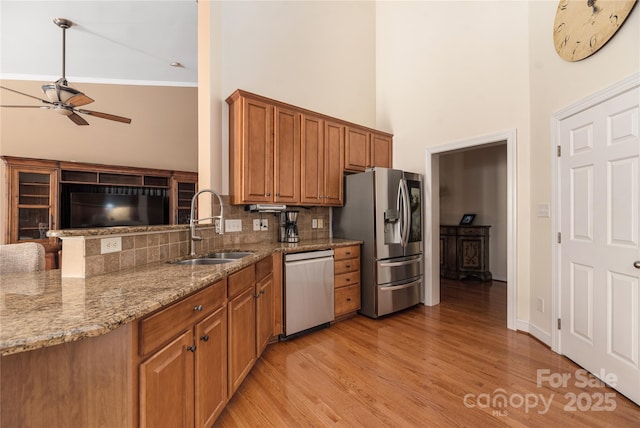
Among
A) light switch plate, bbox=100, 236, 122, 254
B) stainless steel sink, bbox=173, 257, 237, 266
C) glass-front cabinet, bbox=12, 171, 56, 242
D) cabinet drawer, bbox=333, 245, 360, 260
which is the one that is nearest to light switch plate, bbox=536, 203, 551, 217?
cabinet drawer, bbox=333, 245, 360, 260

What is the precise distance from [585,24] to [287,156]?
107 inches

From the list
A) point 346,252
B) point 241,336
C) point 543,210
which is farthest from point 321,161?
point 543,210

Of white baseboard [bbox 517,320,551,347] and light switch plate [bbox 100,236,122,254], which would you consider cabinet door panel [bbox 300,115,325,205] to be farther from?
white baseboard [bbox 517,320,551,347]

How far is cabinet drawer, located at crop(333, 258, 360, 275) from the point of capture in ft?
10.5

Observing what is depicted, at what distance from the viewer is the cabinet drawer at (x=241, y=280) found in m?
1.83

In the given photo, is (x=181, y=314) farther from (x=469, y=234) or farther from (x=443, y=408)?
(x=469, y=234)

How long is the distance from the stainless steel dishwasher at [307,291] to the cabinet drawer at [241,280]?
598 mm

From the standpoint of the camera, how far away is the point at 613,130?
2014 mm

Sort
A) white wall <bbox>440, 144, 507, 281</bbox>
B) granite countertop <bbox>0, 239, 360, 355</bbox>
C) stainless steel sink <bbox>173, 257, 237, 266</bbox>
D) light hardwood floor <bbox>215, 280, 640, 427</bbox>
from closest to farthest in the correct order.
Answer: granite countertop <bbox>0, 239, 360, 355</bbox>
light hardwood floor <bbox>215, 280, 640, 427</bbox>
stainless steel sink <bbox>173, 257, 237, 266</bbox>
white wall <bbox>440, 144, 507, 281</bbox>

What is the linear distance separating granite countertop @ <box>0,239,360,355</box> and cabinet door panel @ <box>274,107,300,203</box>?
1481 millimetres

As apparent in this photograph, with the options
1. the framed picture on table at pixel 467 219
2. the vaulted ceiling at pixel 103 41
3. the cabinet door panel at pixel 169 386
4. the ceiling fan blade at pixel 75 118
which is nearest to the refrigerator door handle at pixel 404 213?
the framed picture on table at pixel 467 219

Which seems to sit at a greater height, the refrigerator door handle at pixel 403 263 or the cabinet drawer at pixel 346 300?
the refrigerator door handle at pixel 403 263

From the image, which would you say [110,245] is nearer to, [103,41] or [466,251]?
[103,41]

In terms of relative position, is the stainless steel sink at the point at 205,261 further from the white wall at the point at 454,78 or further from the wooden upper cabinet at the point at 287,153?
the white wall at the point at 454,78
